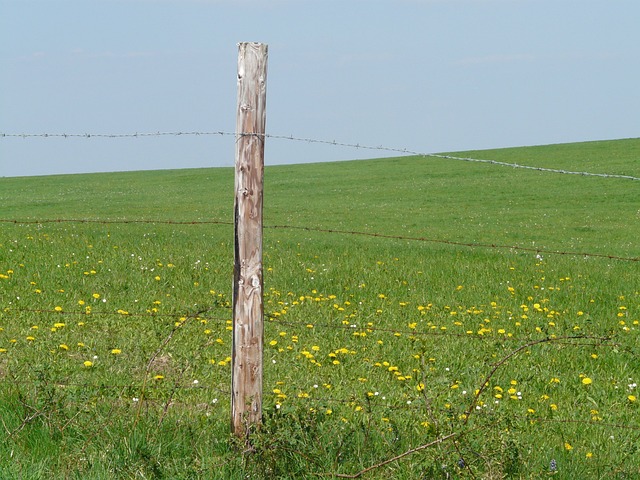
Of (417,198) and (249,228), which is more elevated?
(249,228)

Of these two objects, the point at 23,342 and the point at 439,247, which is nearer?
the point at 23,342

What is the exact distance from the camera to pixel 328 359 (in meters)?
8.06

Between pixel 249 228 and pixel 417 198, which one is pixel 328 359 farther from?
pixel 417 198

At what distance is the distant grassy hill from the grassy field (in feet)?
8.89

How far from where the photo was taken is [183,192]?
4169 centimetres

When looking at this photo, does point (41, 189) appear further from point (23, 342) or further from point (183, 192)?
point (23, 342)

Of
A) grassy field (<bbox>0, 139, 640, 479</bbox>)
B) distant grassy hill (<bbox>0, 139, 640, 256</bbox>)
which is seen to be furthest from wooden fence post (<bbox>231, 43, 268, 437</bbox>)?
distant grassy hill (<bbox>0, 139, 640, 256</bbox>)

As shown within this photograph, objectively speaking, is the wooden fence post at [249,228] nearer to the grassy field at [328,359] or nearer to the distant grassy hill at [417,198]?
the grassy field at [328,359]

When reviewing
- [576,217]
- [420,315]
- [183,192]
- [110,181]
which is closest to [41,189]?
[110,181]

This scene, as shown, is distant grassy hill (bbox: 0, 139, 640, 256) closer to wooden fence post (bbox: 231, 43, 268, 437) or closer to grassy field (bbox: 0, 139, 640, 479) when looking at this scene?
grassy field (bbox: 0, 139, 640, 479)

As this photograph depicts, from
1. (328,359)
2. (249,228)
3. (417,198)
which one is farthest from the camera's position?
(417,198)

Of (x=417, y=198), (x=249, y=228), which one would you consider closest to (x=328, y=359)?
(x=249, y=228)

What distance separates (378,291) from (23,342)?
5.18 meters

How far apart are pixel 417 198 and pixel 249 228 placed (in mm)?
31206
